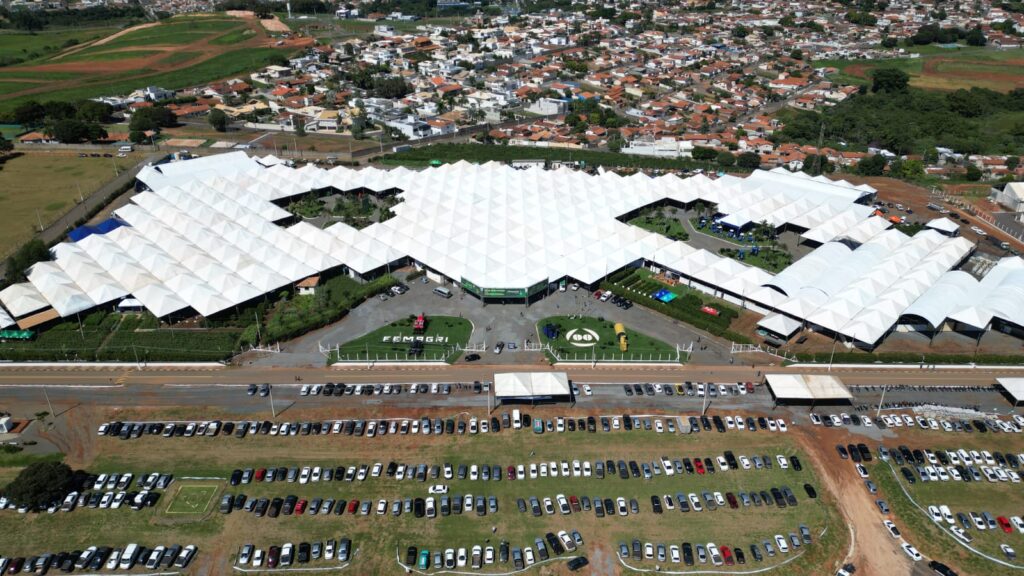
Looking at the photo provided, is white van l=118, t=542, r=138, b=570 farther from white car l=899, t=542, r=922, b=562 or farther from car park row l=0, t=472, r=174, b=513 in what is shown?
white car l=899, t=542, r=922, b=562

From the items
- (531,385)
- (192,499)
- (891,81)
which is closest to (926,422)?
(531,385)

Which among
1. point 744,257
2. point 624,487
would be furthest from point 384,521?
point 744,257

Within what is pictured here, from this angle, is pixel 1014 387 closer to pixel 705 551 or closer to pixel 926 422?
pixel 926 422

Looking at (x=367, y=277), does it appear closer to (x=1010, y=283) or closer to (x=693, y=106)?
(x=1010, y=283)

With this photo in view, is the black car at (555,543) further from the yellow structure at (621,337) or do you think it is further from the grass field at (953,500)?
the grass field at (953,500)

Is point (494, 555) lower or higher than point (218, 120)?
lower

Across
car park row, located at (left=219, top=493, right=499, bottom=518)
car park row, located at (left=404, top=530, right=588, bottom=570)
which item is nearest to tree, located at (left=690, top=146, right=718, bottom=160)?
car park row, located at (left=219, top=493, right=499, bottom=518)
